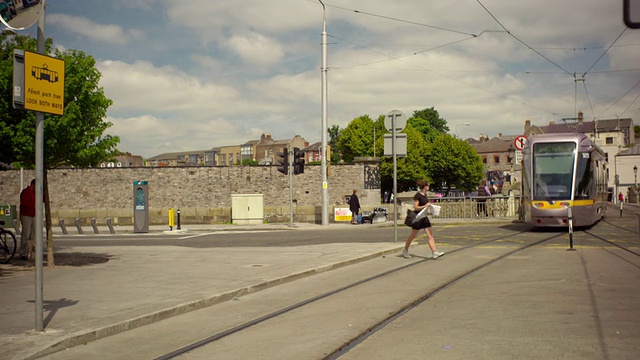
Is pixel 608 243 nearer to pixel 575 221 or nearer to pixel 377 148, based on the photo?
pixel 575 221

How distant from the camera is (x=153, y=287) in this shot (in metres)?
9.99

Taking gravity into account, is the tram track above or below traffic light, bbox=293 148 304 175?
below

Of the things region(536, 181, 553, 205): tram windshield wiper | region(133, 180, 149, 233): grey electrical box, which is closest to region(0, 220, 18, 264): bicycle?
region(133, 180, 149, 233): grey electrical box

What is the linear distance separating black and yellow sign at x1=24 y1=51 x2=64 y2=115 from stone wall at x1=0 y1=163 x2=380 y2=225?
28.0 m

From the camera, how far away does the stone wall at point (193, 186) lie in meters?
35.0

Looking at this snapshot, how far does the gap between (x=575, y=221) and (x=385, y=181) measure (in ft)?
183

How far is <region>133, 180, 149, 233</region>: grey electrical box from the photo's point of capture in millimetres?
27641

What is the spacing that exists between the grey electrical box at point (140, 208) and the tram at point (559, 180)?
15.9 meters

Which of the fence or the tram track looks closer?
the tram track

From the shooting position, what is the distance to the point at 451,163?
279 ft

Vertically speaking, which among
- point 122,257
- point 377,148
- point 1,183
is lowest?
point 122,257

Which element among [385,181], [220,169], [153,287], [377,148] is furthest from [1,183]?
[377,148]

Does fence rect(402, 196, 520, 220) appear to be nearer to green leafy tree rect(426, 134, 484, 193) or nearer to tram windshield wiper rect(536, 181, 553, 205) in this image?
tram windshield wiper rect(536, 181, 553, 205)

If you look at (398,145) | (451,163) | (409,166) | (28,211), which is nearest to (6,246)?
(28,211)
